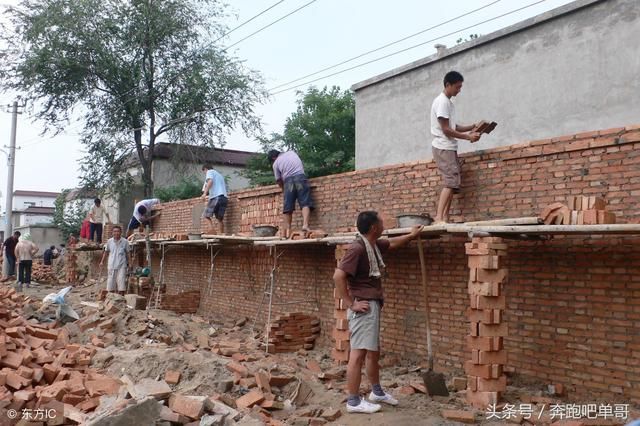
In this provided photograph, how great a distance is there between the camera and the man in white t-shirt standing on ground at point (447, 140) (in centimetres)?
623

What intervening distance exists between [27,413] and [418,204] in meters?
4.89

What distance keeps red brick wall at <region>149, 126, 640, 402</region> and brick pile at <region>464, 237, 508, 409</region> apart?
0.67m

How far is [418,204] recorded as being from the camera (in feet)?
23.7

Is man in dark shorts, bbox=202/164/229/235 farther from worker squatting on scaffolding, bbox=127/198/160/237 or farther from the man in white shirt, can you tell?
the man in white shirt

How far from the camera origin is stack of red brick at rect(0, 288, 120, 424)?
4973 mm

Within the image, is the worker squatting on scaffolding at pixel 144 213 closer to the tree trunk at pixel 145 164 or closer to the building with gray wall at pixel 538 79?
the tree trunk at pixel 145 164

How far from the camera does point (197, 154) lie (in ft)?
70.6

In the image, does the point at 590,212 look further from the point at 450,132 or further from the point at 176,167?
the point at 176,167

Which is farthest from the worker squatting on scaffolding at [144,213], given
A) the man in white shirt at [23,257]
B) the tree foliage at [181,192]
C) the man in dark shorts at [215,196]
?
the tree foliage at [181,192]

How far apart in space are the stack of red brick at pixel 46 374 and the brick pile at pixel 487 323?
3491 millimetres

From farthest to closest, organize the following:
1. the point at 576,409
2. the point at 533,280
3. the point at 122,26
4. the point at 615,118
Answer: the point at 122,26
the point at 615,118
the point at 533,280
the point at 576,409

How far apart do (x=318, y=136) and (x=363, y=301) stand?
51.6 feet

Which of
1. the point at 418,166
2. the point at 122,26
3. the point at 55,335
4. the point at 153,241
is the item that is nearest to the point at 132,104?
the point at 122,26

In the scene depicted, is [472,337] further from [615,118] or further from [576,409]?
[615,118]
